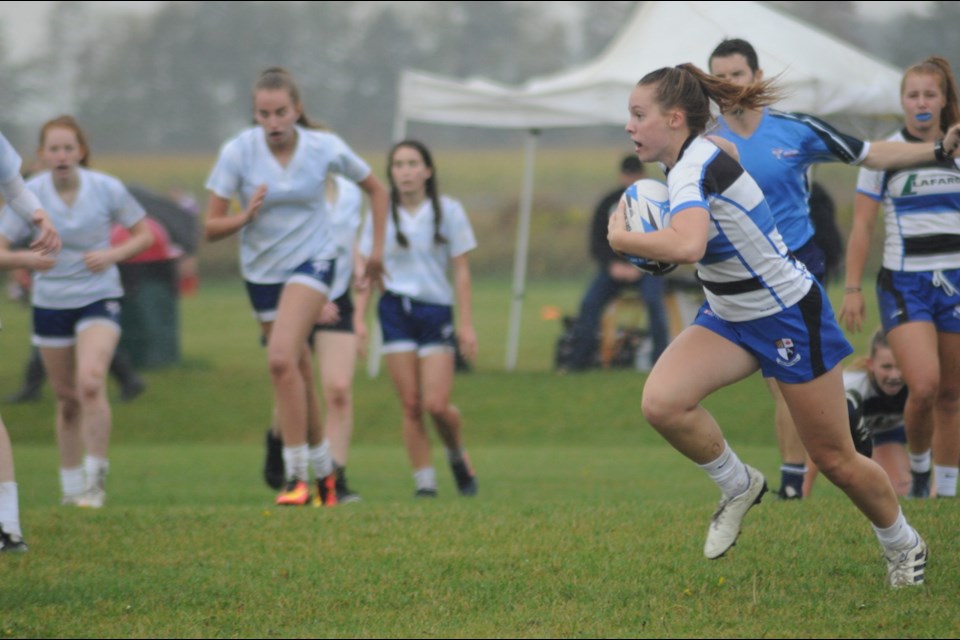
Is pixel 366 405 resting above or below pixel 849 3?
below

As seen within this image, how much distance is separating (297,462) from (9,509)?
2280mm

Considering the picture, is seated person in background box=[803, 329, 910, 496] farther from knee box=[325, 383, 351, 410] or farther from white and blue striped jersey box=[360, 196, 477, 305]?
knee box=[325, 383, 351, 410]

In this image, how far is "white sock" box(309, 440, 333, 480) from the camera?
8.69 meters

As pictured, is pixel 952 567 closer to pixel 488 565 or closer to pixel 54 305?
pixel 488 565

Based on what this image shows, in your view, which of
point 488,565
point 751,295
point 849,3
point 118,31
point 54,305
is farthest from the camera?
point 118,31

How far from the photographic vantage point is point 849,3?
1451 cm

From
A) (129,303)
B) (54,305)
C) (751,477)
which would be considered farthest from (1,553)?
(129,303)

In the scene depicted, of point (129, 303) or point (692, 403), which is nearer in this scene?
point (692, 403)

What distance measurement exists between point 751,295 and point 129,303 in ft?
41.8

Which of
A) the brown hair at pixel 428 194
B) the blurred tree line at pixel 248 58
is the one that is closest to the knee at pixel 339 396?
the brown hair at pixel 428 194

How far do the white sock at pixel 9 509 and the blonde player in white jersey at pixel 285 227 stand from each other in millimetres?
2020

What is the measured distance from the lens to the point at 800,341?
5191mm

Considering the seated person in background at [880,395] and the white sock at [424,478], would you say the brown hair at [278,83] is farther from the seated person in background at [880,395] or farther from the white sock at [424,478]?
the seated person in background at [880,395]

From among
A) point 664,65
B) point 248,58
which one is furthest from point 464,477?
point 248,58
